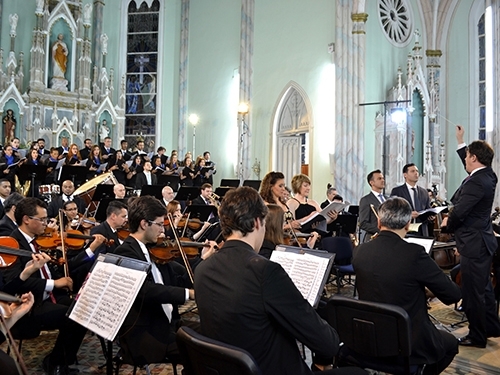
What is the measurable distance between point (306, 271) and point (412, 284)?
0.65 m

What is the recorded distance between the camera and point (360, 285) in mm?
3283

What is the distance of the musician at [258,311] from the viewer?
209 centimetres

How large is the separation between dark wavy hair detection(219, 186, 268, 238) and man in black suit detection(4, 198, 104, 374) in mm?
2010

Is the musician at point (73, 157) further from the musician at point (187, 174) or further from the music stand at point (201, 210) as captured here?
the music stand at point (201, 210)

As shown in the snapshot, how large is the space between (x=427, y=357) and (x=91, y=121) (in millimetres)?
16315

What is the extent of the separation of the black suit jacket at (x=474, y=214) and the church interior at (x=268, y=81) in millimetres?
9337

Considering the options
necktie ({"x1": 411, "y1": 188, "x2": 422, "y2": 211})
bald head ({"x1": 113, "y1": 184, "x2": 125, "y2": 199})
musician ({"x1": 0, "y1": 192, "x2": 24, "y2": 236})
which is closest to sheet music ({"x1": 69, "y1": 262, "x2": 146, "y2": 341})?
musician ({"x1": 0, "y1": 192, "x2": 24, "y2": 236})

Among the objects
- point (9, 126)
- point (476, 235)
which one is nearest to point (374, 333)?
point (476, 235)

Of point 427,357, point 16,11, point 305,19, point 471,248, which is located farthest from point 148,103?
point 427,357

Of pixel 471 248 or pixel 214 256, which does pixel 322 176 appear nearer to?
pixel 471 248

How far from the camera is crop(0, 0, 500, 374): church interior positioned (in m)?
14.7

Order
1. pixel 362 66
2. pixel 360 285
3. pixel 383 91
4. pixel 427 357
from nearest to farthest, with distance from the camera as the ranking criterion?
pixel 427 357, pixel 360 285, pixel 362 66, pixel 383 91

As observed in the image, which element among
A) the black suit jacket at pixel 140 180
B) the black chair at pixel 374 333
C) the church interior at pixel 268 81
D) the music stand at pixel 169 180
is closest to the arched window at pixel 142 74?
the church interior at pixel 268 81

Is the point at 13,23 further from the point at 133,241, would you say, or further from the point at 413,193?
the point at 133,241
